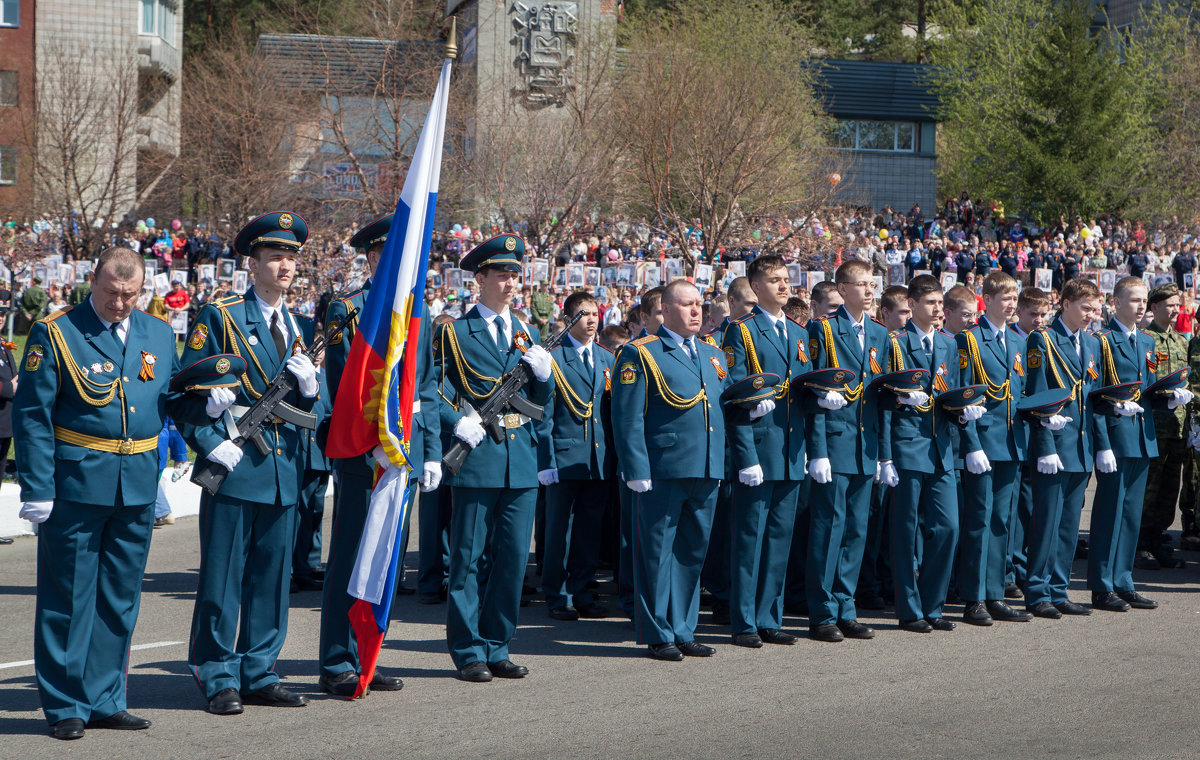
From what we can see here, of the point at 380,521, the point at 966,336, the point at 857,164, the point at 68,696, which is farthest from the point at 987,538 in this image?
the point at 857,164

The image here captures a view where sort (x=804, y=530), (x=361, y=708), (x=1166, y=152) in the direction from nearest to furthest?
(x=361, y=708) < (x=804, y=530) < (x=1166, y=152)

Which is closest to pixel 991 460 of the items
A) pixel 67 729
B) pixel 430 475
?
pixel 430 475

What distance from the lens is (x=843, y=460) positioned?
7465mm

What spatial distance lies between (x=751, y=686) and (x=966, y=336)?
9.75 ft

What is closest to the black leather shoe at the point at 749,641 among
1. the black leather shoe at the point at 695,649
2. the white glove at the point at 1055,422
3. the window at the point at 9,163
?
the black leather shoe at the point at 695,649

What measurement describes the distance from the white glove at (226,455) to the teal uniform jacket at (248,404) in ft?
0.20

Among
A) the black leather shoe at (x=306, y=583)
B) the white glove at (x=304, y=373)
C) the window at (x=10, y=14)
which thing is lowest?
the black leather shoe at (x=306, y=583)

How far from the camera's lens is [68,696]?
535 centimetres

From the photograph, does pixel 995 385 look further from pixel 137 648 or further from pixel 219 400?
pixel 137 648

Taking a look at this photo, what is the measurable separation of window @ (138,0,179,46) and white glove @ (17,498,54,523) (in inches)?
1658

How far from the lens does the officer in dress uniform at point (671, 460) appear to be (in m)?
6.88

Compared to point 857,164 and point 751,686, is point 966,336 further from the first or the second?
point 857,164

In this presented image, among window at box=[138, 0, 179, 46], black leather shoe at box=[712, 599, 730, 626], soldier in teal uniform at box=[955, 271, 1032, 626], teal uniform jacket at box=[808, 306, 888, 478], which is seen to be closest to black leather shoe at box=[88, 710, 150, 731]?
black leather shoe at box=[712, 599, 730, 626]

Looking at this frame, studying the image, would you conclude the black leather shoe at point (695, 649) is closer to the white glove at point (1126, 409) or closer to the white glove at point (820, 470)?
the white glove at point (820, 470)
